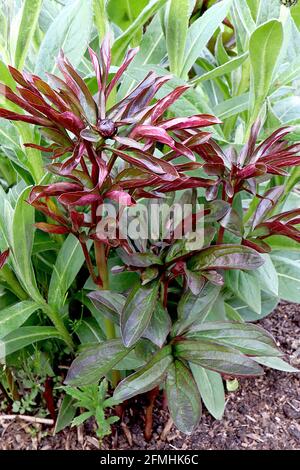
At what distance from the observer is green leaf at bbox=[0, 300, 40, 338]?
2.73ft

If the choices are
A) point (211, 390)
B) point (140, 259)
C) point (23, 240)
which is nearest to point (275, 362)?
point (211, 390)

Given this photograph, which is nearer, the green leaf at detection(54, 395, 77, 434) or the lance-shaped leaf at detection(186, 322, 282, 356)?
the lance-shaped leaf at detection(186, 322, 282, 356)

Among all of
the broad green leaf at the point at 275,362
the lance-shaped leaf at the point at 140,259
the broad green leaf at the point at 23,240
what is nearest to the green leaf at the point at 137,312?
the lance-shaped leaf at the point at 140,259

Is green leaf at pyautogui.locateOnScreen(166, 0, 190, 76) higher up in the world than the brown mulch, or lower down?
higher up

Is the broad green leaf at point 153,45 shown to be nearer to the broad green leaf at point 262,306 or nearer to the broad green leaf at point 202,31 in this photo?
the broad green leaf at point 202,31

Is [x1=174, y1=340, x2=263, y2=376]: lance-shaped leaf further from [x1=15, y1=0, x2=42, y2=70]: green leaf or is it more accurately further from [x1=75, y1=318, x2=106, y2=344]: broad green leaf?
[x1=15, y1=0, x2=42, y2=70]: green leaf

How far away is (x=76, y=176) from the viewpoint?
0.64 metres

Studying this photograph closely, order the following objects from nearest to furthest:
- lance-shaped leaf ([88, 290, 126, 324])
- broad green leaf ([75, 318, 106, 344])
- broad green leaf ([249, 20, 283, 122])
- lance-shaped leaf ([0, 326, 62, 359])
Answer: broad green leaf ([249, 20, 283, 122])
lance-shaped leaf ([88, 290, 126, 324])
lance-shaped leaf ([0, 326, 62, 359])
broad green leaf ([75, 318, 106, 344])

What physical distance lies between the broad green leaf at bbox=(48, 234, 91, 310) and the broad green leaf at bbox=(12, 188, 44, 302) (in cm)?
5

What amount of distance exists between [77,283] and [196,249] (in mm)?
374

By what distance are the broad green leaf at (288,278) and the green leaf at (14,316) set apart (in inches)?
16.6

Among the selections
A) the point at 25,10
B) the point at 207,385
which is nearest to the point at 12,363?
the point at 207,385

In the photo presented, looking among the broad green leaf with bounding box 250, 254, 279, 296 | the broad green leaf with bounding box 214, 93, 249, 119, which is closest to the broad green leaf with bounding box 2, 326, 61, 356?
the broad green leaf with bounding box 250, 254, 279, 296

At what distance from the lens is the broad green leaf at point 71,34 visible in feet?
2.64
